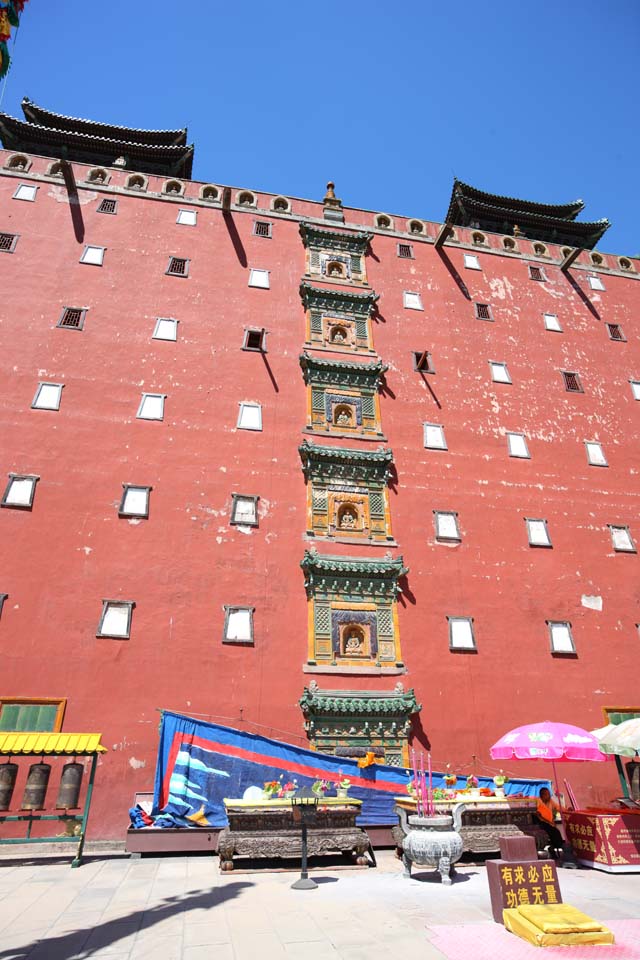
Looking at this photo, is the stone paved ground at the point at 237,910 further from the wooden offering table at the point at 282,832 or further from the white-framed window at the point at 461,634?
the white-framed window at the point at 461,634

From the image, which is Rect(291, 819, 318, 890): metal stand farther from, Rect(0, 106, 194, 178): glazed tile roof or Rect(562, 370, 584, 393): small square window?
Rect(0, 106, 194, 178): glazed tile roof

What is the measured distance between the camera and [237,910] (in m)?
6.99

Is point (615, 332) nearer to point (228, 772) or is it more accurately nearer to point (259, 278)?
point (259, 278)

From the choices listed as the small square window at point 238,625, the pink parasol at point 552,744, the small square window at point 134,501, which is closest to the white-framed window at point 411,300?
the small square window at point 134,501

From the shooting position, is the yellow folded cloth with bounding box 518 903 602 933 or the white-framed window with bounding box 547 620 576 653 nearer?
the yellow folded cloth with bounding box 518 903 602 933

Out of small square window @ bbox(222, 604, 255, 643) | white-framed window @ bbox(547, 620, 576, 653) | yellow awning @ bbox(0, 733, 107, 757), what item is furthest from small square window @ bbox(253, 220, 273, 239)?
yellow awning @ bbox(0, 733, 107, 757)

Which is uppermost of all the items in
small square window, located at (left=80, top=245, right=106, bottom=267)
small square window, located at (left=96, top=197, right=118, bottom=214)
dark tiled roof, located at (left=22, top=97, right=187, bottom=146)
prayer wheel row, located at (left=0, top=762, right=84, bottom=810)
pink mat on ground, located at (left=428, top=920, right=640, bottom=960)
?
dark tiled roof, located at (left=22, top=97, right=187, bottom=146)

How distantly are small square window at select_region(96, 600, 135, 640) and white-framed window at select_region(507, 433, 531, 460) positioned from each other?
12.8m

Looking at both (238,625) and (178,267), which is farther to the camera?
(178,267)

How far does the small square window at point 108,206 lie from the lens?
70.7 ft

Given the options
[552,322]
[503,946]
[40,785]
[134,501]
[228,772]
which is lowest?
[503,946]

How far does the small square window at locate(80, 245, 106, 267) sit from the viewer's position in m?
20.0

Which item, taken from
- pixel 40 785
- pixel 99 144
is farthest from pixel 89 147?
pixel 40 785

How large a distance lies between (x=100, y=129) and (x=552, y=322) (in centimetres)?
2231
